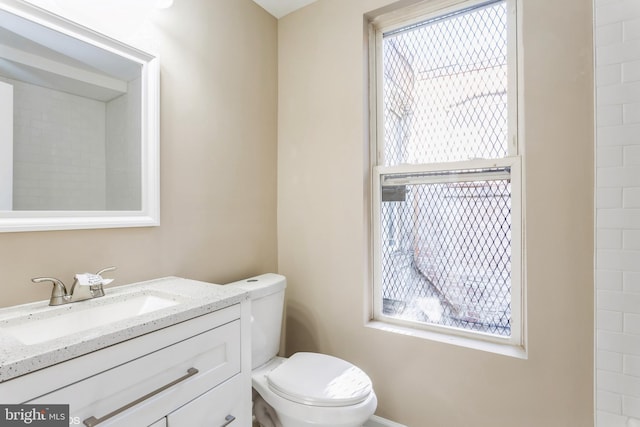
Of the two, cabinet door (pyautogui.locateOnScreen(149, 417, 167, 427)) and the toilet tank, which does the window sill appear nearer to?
the toilet tank

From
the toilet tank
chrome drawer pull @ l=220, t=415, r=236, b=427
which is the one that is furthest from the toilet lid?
chrome drawer pull @ l=220, t=415, r=236, b=427

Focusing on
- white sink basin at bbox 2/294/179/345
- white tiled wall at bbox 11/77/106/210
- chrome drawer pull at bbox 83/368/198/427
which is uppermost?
white tiled wall at bbox 11/77/106/210

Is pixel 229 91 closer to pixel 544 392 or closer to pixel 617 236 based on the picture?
pixel 617 236

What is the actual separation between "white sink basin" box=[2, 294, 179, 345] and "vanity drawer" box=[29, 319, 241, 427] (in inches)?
8.2

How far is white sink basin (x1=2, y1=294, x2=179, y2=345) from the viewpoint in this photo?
3.04 feet

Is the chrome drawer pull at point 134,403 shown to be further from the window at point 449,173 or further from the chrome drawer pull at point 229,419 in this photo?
the window at point 449,173

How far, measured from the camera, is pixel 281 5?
194 centimetres

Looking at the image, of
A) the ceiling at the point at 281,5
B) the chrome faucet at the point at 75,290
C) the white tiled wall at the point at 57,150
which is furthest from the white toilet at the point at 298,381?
the ceiling at the point at 281,5

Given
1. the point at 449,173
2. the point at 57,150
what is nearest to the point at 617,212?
the point at 449,173

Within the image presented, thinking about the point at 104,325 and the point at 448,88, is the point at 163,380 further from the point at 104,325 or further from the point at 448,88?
the point at 448,88

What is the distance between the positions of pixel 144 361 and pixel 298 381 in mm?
707

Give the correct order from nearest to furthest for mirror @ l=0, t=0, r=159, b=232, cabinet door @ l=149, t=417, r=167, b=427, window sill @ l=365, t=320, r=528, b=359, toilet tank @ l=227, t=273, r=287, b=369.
→ cabinet door @ l=149, t=417, r=167, b=427, mirror @ l=0, t=0, r=159, b=232, window sill @ l=365, t=320, r=528, b=359, toilet tank @ l=227, t=273, r=287, b=369

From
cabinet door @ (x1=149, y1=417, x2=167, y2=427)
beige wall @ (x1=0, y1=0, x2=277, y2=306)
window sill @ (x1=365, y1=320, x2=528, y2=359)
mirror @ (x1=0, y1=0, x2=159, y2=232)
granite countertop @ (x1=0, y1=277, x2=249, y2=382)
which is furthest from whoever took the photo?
window sill @ (x1=365, y1=320, x2=528, y2=359)

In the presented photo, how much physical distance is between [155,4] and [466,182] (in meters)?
1.63
